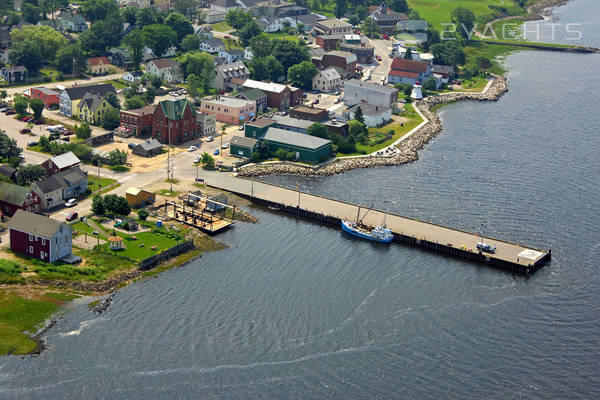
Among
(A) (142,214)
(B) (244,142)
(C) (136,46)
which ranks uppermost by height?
(C) (136,46)

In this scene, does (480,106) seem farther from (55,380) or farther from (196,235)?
(55,380)

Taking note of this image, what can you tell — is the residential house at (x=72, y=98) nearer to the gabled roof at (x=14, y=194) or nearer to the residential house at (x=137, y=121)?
the residential house at (x=137, y=121)

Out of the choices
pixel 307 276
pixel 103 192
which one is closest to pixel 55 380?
pixel 307 276

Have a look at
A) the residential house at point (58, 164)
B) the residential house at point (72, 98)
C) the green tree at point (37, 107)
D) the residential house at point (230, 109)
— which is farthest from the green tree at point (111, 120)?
the residential house at point (58, 164)

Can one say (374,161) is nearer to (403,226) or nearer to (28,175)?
(403,226)

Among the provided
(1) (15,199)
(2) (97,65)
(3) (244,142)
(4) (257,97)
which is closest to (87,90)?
(2) (97,65)
